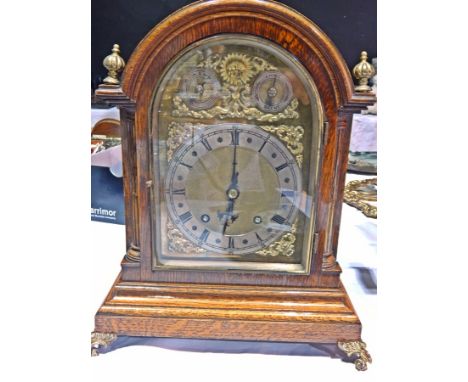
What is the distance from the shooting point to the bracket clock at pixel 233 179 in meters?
0.96

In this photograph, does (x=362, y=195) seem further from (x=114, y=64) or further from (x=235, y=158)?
(x=114, y=64)

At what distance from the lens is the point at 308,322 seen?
3.50 ft

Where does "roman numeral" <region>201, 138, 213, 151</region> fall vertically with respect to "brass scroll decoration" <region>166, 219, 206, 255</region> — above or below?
above

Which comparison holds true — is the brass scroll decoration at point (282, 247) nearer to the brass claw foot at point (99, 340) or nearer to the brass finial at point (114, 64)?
the brass claw foot at point (99, 340)

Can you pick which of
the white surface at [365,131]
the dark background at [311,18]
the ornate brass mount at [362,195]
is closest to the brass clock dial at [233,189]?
the dark background at [311,18]

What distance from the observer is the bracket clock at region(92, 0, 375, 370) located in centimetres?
96

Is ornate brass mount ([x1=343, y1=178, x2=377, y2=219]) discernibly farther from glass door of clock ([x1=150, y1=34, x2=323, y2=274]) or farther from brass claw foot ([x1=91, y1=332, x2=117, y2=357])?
brass claw foot ([x1=91, y1=332, x2=117, y2=357])

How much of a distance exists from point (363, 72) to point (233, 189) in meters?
0.39

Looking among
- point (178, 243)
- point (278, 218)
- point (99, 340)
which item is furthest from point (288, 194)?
point (99, 340)

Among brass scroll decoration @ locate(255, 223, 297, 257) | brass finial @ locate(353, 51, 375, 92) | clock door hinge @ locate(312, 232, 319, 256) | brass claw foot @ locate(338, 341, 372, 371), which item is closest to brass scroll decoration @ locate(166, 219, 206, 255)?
brass scroll decoration @ locate(255, 223, 297, 257)

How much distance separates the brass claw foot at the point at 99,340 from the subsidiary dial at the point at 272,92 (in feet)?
2.13

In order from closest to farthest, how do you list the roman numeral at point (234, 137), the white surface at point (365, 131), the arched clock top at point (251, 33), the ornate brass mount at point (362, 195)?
1. the arched clock top at point (251, 33)
2. the roman numeral at point (234, 137)
3. the white surface at point (365, 131)
4. the ornate brass mount at point (362, 195)

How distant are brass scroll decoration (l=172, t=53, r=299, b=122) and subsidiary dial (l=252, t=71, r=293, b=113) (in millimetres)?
11
